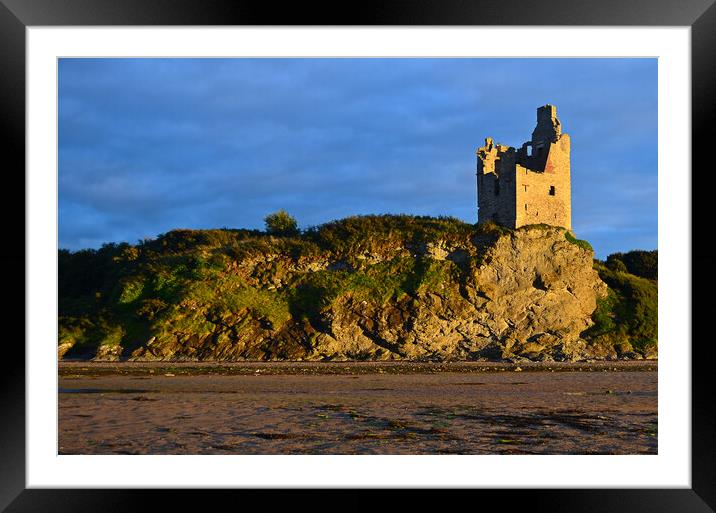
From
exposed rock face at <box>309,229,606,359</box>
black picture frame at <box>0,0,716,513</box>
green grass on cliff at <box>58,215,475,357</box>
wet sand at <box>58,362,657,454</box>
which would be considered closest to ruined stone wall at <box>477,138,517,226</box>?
green grass on cliff at <box>58,215,475,357</box>

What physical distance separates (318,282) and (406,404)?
23.7 metres

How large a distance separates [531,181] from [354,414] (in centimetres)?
3537

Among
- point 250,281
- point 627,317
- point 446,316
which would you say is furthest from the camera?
point 627,317

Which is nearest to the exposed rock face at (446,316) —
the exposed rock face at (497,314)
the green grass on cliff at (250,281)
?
the exposed rock face at (497,314)

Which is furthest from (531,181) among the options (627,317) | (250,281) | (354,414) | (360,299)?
(354,414)

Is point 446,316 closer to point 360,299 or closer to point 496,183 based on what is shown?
point 360,299

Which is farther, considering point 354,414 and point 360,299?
point 360,299

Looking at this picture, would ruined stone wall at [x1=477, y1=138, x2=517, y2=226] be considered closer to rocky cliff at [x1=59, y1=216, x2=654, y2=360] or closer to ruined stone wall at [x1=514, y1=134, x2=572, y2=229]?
ruined stone wall at [x1=514, y1=134, x2=572, y2=229]

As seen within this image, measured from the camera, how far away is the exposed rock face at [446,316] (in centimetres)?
3500

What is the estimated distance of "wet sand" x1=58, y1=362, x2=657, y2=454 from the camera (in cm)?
981

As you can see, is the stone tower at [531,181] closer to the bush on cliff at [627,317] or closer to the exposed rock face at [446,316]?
the exposed rock face at [446,316]

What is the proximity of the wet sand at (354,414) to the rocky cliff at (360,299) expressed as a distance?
1134 cm

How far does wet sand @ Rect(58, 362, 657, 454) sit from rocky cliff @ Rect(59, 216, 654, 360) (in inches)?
446

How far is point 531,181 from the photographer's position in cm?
4541
